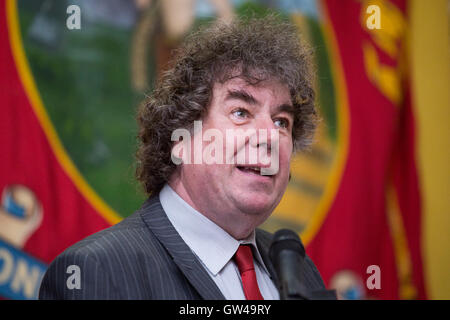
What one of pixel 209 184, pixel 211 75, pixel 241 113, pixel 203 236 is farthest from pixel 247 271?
pixel 211 75

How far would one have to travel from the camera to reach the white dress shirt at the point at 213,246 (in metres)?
1.56

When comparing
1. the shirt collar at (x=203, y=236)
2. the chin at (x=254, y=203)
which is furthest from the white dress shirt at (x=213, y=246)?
the chin at (x=254, y=203)

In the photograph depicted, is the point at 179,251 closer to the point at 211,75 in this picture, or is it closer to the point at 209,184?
the point at 209,184

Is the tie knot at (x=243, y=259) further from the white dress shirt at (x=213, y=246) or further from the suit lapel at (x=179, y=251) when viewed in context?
the suit lapel at (x=179, y=251)

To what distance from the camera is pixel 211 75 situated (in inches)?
67.7

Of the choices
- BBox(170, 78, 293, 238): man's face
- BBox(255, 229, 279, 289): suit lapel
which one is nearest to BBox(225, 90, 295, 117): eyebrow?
BBox(170, 78, 293, 238): man's face

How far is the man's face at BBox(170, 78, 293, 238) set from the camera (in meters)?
1.58

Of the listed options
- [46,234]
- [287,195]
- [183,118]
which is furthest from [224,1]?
[183,118]

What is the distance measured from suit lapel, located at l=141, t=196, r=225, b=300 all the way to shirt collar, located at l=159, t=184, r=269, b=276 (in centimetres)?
3

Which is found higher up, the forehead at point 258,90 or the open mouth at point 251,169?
the forehead at point 258,90

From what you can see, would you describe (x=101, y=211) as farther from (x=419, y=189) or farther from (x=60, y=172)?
(x=419, y=189)

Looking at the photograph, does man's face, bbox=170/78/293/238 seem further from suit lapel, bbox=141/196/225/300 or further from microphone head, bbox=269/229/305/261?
microphone head, bbox=269/229/305/261

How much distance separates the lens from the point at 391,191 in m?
4.17
